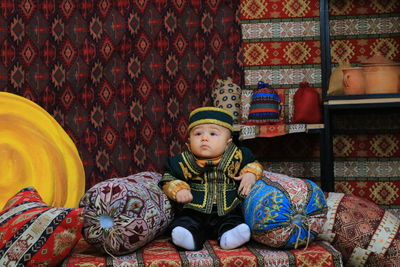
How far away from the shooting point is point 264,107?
3178 mm

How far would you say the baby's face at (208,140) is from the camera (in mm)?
2408

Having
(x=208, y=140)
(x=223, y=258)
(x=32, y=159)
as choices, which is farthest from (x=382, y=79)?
(x=32, y=159)

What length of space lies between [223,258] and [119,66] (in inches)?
67.1

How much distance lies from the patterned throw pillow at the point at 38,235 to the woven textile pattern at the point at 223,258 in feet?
0.30

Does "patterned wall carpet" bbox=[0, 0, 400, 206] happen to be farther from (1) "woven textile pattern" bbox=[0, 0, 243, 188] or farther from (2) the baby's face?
(2) the baby's face

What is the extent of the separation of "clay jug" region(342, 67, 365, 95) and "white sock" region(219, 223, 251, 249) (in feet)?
3.95

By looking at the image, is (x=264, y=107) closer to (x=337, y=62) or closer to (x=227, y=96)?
(x=227, y=96)

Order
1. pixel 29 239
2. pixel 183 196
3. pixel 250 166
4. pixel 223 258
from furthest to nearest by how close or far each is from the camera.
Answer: pixel 250 166 → pixel 183 196 → pixel 223 258 → pixel 29 239

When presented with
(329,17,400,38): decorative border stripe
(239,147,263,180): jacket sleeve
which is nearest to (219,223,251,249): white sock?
(239,147,263,180): jacket sleeve

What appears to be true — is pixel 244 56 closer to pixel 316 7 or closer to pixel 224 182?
pixel 316 7

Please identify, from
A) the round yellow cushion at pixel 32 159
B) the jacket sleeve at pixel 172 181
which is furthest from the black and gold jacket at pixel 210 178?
the round yellow cushion at pixel 32 159

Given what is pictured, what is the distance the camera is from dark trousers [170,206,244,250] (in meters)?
2.21

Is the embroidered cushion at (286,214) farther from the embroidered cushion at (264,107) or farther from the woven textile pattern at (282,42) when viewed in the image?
the woven textile pattern at (282,42)

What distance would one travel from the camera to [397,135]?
3412mm
